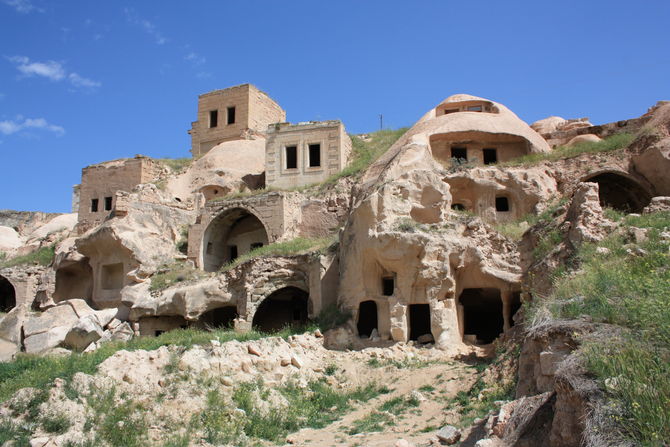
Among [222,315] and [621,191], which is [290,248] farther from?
[621,191]

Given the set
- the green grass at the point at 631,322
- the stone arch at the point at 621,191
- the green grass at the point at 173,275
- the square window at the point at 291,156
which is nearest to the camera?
the green grass at the point at 631,322


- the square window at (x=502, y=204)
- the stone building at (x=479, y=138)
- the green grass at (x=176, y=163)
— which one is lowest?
the square window at (x=502, y=204)

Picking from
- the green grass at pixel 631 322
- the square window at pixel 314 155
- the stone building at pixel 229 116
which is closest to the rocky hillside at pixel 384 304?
the green grass at pixel 631 322

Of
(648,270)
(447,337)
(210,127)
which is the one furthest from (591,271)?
(210,127)

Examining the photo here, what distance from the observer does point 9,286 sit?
3045 cm

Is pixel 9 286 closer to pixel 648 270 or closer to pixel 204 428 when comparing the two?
pixel 204 428

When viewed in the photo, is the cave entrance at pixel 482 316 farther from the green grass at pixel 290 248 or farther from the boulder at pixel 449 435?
the boulder at pixel 449 435

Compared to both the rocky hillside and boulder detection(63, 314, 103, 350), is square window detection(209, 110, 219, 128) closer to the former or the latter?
the rocky hillside

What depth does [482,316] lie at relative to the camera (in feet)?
65.0

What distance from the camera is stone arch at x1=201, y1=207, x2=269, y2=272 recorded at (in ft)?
83.8

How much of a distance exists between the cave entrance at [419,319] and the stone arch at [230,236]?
8.63 meters

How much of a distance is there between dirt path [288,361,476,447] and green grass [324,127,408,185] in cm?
1190

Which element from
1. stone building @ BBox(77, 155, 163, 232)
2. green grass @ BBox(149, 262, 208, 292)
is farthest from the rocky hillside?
stone building @ BBox(77, 155, 163, 232)

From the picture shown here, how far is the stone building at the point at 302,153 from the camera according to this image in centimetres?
2684
